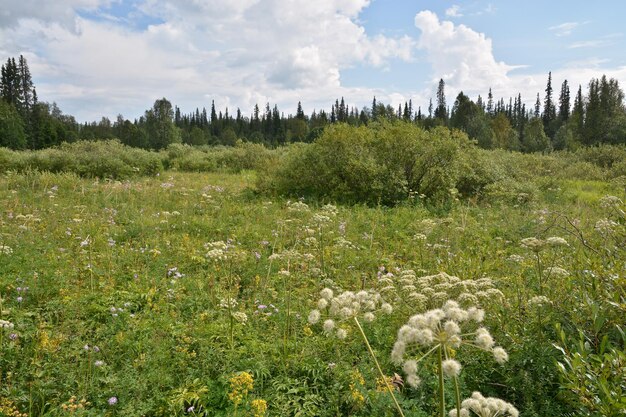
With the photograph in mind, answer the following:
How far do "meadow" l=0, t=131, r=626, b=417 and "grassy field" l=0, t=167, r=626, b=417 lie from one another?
20 mm

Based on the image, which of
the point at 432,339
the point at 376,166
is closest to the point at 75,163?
the point at 376,166

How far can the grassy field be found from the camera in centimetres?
296

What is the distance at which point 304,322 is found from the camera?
4.34 metres

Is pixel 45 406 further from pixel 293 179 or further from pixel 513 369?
pixel 293 179

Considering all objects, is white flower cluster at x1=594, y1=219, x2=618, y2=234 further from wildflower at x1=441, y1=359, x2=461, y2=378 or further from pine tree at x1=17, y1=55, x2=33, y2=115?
pine tree at x1=17, y1=55, x2=33, y2=115

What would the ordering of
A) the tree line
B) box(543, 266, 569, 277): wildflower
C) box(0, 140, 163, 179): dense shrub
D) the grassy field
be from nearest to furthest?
the grassy field
box(543, 266, 569, 277): wildflower
box(0, 140, 163, 179): dense shrub
the tree line

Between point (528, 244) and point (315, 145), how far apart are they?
10.1 metres

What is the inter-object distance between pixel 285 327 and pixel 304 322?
23 centimetres

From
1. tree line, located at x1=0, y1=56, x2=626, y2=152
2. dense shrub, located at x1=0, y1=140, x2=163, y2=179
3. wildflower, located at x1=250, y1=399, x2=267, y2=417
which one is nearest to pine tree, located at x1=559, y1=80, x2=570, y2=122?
tree line, located at x1=0, y1=56, x2=626, y2=152

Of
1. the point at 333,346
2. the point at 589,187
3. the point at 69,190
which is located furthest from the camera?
the point at 589,187

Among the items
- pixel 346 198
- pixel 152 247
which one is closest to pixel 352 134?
pixel 346 198

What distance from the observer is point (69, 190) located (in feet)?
38.9

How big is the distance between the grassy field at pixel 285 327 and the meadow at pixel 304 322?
0.02 meters

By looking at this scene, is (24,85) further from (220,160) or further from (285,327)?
(285,327)
